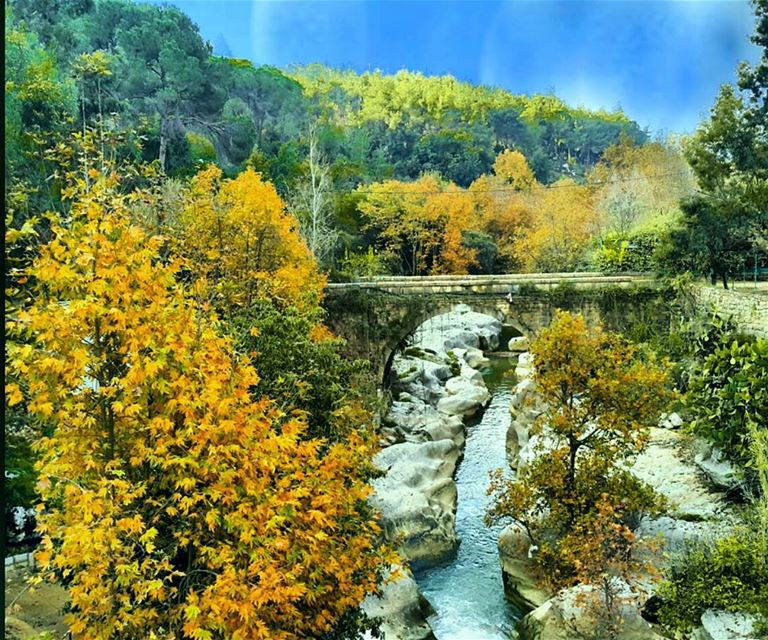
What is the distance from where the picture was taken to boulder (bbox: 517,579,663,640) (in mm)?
11008

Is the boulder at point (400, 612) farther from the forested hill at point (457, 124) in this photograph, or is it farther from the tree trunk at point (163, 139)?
the forested hill at point (457, 124)

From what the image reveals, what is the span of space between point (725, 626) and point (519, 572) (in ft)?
18.4

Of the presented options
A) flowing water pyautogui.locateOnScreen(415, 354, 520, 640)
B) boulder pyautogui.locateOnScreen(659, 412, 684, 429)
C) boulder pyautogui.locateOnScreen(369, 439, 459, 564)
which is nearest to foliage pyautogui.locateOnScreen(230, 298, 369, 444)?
boulder pyautogui.locateOnScreen(369, 439, 459, 564)

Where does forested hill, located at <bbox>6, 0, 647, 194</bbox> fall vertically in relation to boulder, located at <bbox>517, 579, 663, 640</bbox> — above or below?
above

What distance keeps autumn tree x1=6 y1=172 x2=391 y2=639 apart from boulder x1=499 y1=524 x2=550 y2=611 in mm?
7805

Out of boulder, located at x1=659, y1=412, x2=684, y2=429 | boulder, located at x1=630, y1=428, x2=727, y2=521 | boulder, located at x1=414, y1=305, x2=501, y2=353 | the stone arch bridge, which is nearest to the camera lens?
boulder, located at x1=630, y1=428, x2=727, y2=521

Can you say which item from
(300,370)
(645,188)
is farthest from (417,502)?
(645,188)

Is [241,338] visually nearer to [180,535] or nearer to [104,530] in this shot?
[180,535]

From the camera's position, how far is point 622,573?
1105 centimetres

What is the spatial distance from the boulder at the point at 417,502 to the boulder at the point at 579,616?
3.20 metres

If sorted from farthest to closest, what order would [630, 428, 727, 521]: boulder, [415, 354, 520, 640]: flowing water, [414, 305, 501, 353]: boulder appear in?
1. [414, 305, 501, 353]: boulder
2. [630, 428, 727, 521]: boulder
3. [415, 354, 520, 640]: flowing water

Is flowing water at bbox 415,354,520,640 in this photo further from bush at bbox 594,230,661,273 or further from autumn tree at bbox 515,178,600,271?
autumn tree at bbox 515,178,600,271

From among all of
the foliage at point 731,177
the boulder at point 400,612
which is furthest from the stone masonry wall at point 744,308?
the boulder at point 400,612

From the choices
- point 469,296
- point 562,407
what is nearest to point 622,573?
point 562,407
